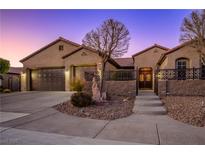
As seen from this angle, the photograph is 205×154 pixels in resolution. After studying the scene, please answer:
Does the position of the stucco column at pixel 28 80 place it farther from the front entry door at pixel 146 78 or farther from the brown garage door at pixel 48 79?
the front entry door at pixel 146 78

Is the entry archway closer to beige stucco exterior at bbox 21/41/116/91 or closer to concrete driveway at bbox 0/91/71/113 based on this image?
beige stucco exterior at bbox 21/41/116/91

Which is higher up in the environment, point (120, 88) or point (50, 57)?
point (50, 57)

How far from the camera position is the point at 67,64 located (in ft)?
54.9

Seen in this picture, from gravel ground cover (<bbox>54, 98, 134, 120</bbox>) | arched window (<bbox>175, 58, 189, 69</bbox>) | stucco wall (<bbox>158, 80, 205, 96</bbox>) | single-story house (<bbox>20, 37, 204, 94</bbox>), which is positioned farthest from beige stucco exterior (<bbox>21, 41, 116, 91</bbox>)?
gravel ground cover (<bbox>54, 98, 134, 120</bbox>)

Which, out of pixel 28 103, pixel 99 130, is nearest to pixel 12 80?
pixel 28 103

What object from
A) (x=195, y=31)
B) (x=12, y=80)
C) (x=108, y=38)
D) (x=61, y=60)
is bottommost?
(x=12, y=80)

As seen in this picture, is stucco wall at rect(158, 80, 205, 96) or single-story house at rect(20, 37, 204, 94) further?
single-story house at rect(20, 37, 204, 94)

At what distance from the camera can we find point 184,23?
11891 millimetres

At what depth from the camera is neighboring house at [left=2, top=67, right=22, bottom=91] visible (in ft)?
67.6

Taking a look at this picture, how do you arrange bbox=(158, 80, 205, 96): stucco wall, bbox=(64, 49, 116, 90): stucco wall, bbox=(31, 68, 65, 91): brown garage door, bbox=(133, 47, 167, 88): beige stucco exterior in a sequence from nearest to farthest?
bbox=(158, 80, 205, 96): stucco wall → bbox=(64, 49, 116, 90): stucco wall → bbox=(31, 68, 65, 91): brown garage door → bbox=(133, 47, 167, 88): beige stucco exterior

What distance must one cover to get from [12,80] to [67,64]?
8820mm

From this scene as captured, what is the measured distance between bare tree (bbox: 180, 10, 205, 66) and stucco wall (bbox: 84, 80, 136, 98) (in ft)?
14.2

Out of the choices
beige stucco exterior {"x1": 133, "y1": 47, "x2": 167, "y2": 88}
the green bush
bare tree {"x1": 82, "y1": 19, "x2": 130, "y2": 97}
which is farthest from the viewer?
beige stucco exterior {"x1": 133, "y1": 47, "x2": 167, "y2": 88}

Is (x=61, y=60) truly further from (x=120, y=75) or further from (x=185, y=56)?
(x=185, y=56)
